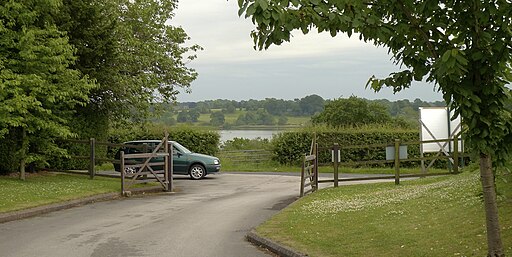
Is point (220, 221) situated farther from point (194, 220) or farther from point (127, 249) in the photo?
point (127, 249)

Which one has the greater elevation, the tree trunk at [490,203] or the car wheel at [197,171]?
the tree trunk at [490,203]

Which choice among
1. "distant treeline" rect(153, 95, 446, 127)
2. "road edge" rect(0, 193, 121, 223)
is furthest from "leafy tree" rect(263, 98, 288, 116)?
"road edge" rect(0, 193, 121, 223)

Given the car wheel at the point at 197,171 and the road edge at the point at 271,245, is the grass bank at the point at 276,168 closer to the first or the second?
the car wheel at the point at 197,171

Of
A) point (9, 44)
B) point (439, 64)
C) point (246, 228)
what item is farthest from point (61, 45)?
point (439, 64)

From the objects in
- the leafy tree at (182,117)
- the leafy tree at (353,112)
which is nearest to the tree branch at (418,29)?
the leafy tree at (182,117)

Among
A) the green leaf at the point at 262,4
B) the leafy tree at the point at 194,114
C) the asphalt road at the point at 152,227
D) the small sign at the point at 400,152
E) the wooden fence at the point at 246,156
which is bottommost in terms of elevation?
the asphalt road at the point at 152,227

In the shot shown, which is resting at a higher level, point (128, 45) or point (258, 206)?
point (128, 45)

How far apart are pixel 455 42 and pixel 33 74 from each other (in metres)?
17.9

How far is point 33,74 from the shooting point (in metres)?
22.1

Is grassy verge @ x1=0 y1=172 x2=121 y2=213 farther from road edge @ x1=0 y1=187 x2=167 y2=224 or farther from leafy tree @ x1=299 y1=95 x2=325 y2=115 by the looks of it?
leafy tree @ x1=299 y1=95 x2=325 y2=115

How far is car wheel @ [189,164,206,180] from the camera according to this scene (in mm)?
30969

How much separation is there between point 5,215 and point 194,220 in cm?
435

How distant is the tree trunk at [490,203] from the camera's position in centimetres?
702

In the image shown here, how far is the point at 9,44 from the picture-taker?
22531 mm
